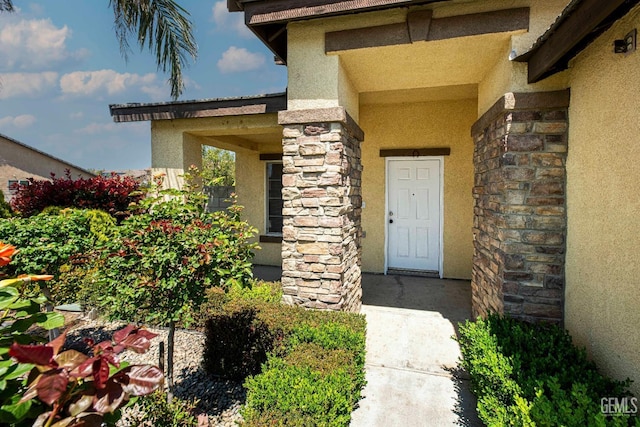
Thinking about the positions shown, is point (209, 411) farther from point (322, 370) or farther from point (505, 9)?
point (505, 9)

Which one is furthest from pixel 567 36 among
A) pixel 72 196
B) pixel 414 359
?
→ pixel 72 196

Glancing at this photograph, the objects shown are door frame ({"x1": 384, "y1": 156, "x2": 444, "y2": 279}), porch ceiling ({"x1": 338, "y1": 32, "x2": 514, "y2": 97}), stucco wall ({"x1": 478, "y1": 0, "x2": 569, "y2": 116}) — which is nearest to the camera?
stucco wall ({"x1": 478, "y1": 0, "x2": 569, "y2": 116})

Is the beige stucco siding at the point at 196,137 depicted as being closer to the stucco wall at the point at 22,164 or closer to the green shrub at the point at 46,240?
the green shrub at the point at 46,240

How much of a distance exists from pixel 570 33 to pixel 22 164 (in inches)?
647

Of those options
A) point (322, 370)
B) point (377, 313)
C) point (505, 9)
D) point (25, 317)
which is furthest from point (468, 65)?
point (25, 317)

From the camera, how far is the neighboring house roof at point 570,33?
7.08 feet

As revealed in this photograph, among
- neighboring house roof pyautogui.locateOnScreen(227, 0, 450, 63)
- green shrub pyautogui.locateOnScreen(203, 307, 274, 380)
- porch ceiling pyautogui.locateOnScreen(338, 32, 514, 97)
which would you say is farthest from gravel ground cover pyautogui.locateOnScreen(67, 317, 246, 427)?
porch ceiling pyautogui.locateOnScreen(338, 32, 514, 97)

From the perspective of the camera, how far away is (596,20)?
7.22 ft

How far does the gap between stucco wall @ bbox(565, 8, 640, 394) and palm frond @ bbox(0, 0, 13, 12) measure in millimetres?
9214

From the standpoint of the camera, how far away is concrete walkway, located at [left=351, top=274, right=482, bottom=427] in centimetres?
271

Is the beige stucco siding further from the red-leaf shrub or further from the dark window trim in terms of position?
the dark window trim

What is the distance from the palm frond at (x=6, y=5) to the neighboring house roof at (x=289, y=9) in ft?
18.2

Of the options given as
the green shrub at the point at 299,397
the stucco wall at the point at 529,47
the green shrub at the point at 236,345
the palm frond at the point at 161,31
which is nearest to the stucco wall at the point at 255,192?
the palm frond at the point at 161,31

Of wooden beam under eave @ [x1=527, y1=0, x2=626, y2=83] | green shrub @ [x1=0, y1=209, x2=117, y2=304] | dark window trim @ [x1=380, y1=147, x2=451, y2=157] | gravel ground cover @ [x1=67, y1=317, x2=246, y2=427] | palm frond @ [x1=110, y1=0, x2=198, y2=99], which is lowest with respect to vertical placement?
gravel ground cover @ [x1=67, y1=317, x2=246, y2=427]
